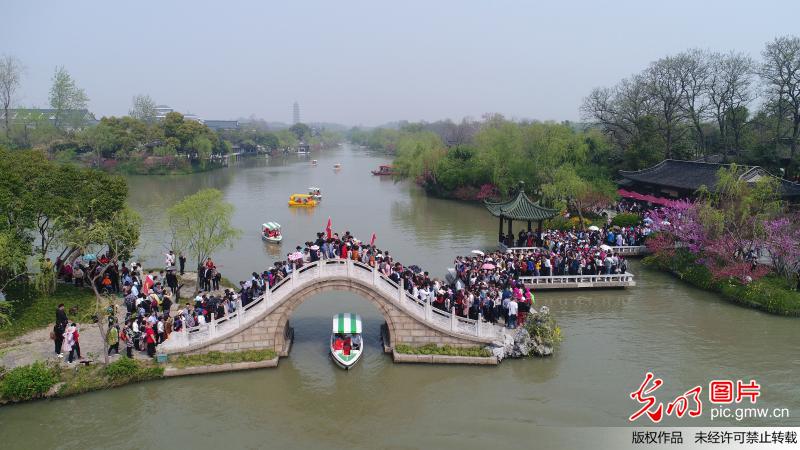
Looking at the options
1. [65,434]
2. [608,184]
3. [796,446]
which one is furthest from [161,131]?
[796,446]

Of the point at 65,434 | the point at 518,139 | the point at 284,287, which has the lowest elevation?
the point at 65,434

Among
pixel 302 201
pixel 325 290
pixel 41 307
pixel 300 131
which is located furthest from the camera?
pixel 300 131

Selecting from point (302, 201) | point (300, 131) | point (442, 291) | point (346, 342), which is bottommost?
point (346, 342)

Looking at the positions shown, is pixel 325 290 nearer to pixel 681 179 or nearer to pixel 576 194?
pixel 576 194

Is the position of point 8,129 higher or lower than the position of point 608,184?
higher

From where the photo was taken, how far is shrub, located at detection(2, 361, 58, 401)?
13.0 m

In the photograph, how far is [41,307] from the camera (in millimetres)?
17578

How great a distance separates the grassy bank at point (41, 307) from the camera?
16172 mm

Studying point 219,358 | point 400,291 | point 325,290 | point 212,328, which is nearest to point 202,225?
point 212,328

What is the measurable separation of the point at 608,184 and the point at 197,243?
2728cm

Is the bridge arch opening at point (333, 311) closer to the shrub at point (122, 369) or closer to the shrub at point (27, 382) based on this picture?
the shrub at point (122, 369)

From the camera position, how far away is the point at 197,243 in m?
21.6

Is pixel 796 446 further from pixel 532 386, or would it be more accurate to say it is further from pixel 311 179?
pixel 311 179

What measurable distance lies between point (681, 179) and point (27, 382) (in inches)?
1377
